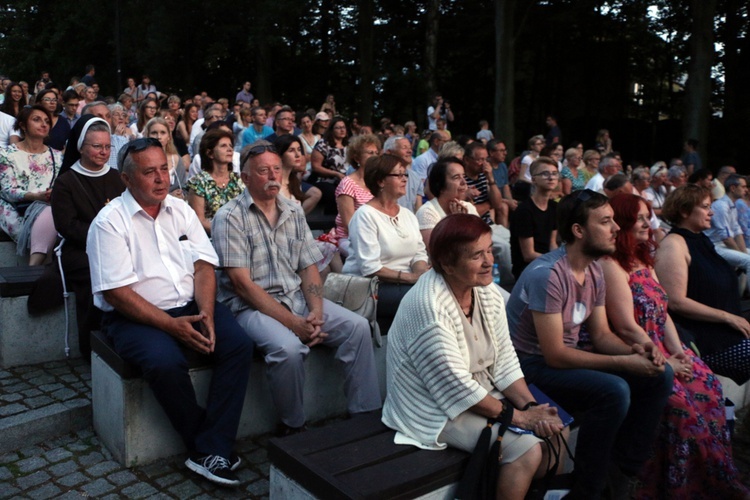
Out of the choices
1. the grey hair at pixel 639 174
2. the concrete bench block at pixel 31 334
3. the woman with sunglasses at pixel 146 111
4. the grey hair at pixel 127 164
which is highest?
the woman with sunglasses at pixel 146 111

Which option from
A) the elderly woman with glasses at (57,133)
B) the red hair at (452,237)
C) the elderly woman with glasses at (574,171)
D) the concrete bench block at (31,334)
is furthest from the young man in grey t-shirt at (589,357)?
the elderly woman with glasses at (574,171)

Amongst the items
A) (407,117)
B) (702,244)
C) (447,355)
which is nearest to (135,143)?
(447,355)

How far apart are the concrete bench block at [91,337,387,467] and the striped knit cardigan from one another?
1092 millimetres

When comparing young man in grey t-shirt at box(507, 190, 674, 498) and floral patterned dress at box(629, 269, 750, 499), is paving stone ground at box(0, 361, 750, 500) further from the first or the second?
young man in grey t-shirt at box(507, 190, 674, 498)

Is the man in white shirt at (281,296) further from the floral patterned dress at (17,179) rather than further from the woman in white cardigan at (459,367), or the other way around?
the floral patterned dress at (17,179)

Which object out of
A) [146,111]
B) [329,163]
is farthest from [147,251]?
[146,111]

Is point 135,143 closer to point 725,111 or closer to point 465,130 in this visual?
point 725,111

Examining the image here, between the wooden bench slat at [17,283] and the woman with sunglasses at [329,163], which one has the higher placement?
the woman with sunglasses at [329,163]

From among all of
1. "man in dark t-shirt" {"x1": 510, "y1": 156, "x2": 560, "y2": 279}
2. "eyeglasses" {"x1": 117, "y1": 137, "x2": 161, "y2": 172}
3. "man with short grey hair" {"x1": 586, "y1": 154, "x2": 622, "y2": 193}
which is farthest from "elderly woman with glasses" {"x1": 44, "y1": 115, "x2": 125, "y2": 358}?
"man with short grey hair" {"x1": 586, "y1": 154, "x2": 622, "y2": 193}

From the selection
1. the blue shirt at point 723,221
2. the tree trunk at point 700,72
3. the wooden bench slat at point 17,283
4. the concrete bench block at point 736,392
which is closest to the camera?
the wooden bench slat at point 17,283

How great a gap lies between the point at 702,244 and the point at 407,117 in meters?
25.4

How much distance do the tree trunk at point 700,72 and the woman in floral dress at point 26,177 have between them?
15414 mm

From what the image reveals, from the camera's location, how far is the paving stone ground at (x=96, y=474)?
340cm

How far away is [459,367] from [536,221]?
3455 millimetres
